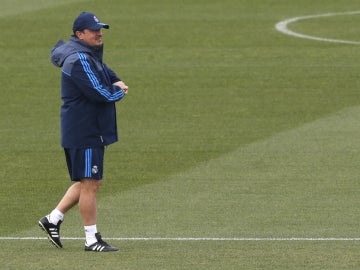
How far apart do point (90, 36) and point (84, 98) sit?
0.55 m

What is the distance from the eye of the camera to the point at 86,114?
1334 centimetres

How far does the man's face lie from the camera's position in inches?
525

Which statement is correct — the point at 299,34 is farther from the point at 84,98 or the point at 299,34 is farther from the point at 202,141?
the point at 84,98

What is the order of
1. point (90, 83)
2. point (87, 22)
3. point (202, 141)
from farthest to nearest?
point (202, 141) → point (87, 22) → point (90, 83)

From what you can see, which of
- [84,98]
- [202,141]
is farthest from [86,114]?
[202,141]

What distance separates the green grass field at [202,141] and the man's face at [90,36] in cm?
184

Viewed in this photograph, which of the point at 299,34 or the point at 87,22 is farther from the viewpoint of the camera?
the point at 299,34

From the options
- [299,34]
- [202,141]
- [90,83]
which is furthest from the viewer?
[299,34]

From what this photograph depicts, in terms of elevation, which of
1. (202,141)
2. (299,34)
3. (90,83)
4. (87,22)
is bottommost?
(299,34)

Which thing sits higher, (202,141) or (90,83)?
(90,83)

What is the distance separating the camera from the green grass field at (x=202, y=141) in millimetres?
13703

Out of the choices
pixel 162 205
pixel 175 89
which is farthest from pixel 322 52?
pixel 162 205

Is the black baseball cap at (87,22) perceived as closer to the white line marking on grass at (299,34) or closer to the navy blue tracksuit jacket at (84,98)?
the navy blue tracksuit jacket at (84,98)

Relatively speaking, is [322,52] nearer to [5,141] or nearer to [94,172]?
[5,141]
